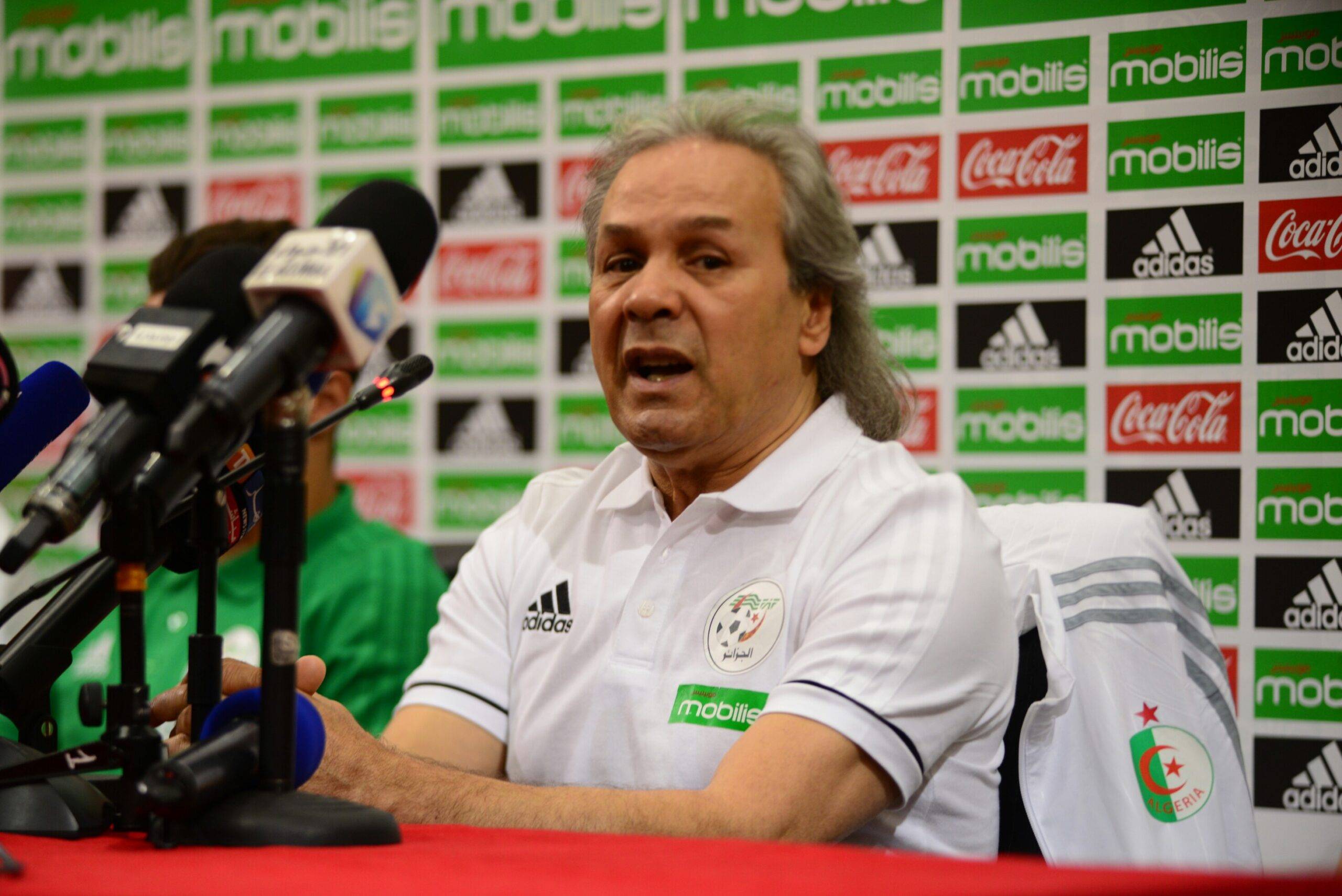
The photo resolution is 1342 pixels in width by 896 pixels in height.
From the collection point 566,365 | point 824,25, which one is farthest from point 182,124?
point 824,25

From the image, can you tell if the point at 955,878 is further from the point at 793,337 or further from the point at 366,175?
the point at 366,175

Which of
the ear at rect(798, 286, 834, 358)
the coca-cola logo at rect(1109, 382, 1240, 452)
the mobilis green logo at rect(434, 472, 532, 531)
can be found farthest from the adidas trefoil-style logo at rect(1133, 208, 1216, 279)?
the mobilis green logo at rect(434, 472, 532, 531)

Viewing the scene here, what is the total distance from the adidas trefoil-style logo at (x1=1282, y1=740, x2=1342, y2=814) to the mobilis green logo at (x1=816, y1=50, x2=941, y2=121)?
1.45 meters

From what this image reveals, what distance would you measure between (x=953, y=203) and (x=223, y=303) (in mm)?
1976

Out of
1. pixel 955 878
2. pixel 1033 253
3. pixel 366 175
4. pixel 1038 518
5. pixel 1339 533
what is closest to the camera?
pixel 955 878

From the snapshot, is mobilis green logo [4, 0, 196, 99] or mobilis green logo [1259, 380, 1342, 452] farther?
mobilis green logo [4, 0, 196, 99]

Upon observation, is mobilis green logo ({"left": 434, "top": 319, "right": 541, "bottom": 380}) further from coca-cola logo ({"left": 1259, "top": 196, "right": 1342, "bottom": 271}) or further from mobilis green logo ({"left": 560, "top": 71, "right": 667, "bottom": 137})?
coca-cola logo ({"left": 1259, "top": 196, "right": 1342, "bottom": 271})

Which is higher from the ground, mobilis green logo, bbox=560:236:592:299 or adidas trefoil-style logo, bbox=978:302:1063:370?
mobilis green logo, bbox=560:236:592:299

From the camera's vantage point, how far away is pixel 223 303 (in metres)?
0.92

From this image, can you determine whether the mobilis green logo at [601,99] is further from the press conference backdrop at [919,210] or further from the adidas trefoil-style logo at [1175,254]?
the adidas trefoil-style logo at [1175,254]

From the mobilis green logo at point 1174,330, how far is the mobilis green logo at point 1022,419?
0.12 m

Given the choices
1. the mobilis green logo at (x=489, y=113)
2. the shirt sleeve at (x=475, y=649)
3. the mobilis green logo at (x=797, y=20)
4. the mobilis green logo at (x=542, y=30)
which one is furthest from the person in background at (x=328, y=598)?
the mobilis green logo at (x=797, y=20)

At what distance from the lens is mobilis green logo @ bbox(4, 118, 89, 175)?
137 inches

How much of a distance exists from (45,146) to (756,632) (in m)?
2.91
